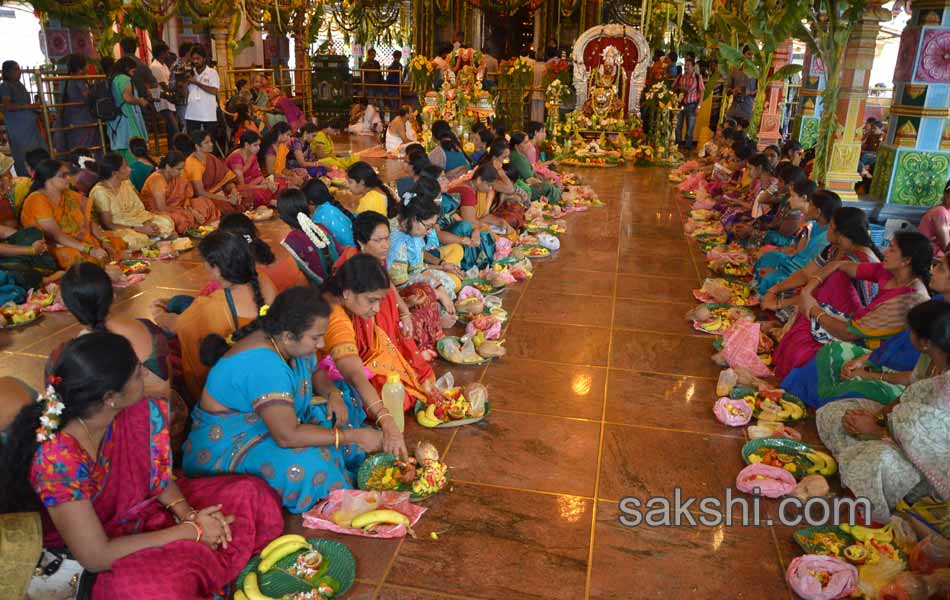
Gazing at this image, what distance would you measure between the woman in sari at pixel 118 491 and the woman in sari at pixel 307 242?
1.67 m

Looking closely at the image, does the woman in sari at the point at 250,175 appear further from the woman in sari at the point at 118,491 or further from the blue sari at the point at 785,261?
the woman in sari at the point at 118,491

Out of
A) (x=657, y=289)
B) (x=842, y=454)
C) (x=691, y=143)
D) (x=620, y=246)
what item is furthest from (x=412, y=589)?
(x=691, y=143)

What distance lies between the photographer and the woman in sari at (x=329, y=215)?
433 cm

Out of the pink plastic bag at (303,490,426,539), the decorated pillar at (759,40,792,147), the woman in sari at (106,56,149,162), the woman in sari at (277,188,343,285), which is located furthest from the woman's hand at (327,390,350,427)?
the decorated pillar at (759,40,792,147)

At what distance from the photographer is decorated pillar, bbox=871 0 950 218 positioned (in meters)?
5.99

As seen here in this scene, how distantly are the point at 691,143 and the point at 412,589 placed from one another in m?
Answer: 12.1

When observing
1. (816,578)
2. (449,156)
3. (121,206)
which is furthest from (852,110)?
(121,206)

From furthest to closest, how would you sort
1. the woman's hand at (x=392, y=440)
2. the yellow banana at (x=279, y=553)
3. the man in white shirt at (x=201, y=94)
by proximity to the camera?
the man in white shirt at (x=201, y=94) < the woman's hand at (x=392, y=440) < the yellow banana at (x=279, y=553)

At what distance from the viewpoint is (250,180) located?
7633mm

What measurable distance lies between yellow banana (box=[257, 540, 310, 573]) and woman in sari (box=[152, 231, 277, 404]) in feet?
2.96

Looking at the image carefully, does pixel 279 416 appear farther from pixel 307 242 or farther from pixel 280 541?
pixel 307 242

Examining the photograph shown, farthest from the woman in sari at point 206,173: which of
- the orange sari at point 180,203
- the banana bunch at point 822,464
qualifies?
the banana bunch at point 822,464

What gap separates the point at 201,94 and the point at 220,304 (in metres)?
7.35

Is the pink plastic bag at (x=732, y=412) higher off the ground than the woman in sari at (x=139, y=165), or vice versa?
the woman in sari at (x=139, y=165)
